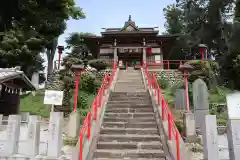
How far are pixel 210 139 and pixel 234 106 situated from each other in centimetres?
165

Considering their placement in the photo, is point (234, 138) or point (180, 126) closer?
point (234, 138)

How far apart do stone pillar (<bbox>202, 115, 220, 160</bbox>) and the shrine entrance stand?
1957cm

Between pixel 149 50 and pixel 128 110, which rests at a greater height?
pixel 149 50

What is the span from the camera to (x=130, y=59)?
25.4 meters

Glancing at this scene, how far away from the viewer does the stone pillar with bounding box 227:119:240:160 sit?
488 cm

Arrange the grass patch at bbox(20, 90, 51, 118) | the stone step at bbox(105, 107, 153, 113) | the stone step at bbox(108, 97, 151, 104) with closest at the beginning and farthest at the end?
the stone step at bbox(105, 107, 153, 113) → the stone step at bbox(108, 97, 151, 104) → the grass patch at bbox(20, 90, 51, 118)

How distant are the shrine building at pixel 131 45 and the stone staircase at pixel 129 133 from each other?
14.1m

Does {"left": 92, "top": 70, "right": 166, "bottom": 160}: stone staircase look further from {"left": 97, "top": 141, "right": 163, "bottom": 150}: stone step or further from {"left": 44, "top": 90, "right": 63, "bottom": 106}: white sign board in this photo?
{"left": 44, "top": 90, "right": 63, "bottom": 106}: white sign board

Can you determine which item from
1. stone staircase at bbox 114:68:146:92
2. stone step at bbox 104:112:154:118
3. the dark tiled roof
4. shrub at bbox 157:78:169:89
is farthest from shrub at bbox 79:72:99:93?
stone step at bbox 104:112:154:118

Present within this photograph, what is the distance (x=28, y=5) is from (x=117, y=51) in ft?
33.8

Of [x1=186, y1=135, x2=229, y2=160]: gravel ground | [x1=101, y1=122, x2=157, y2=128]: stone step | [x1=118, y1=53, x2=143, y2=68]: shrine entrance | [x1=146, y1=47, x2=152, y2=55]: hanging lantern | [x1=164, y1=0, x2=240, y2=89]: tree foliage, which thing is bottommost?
[x1=186, y1=135, x2=229, y2=160]: gravel ground

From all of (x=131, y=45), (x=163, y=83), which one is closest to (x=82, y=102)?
(x=163, y=83)

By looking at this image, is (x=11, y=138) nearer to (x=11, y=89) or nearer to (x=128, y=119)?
(x=128, y=119)

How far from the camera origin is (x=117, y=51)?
24.0m
